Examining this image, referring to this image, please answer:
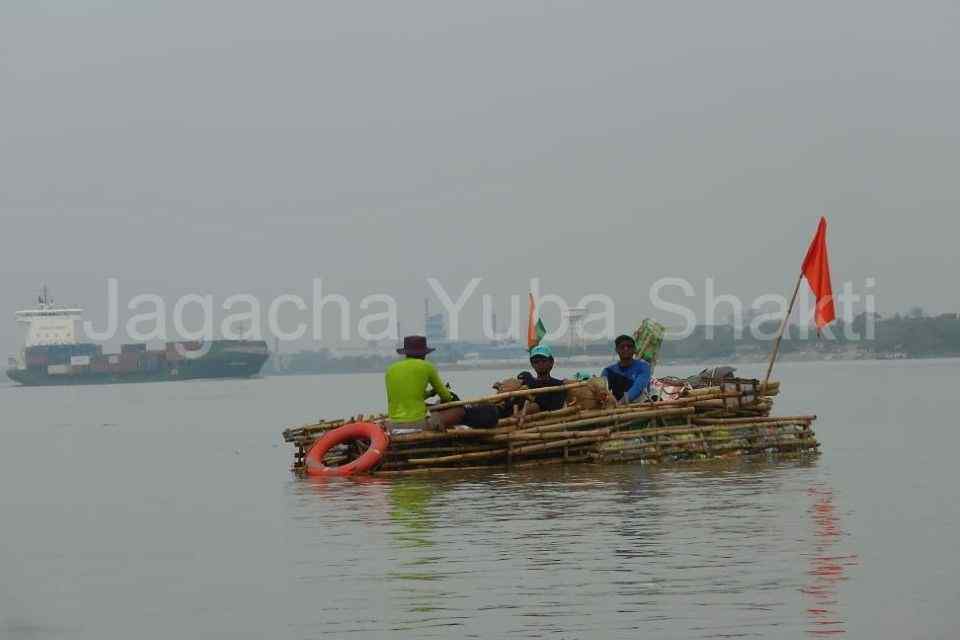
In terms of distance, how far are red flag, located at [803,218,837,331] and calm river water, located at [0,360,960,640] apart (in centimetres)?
224

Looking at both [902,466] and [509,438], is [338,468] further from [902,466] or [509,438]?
[902,466]

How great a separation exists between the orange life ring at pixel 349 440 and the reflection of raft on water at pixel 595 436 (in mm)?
185

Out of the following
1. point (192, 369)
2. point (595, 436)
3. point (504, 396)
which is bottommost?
point (595, 436)

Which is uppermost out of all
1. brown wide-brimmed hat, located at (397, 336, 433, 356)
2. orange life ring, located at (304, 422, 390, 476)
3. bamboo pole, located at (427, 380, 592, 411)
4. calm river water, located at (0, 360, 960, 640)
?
brown wide-brimmed hat, located at (397, 336, 433, 356)

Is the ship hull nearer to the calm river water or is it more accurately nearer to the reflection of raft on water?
→ the calm river water

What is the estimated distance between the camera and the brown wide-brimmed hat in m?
19.9

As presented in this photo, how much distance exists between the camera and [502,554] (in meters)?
13.1

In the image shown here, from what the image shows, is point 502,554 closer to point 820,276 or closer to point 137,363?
point 820,276

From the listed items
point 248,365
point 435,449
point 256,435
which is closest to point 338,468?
point 435,449

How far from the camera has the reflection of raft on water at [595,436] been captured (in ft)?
66.6

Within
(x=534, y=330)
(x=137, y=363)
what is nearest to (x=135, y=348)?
(x=137, y=363)

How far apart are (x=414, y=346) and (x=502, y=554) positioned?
7.22 metres

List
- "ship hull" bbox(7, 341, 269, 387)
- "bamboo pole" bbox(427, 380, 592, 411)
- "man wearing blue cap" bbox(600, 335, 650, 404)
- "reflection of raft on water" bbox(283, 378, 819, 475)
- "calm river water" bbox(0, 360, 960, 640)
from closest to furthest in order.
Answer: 1. "calm river water" bbox(0, 360, 960, 640)
2. "bamboo pole" bbox(427, 380, 592, 411)
3. "reflection of raft on water" bbox(283, 378, 819, 475)
4. "man wearing blue cap" bbox(600, 335, 650, 404)
5. "ship hull" bbox(7, 341, 269, 387)

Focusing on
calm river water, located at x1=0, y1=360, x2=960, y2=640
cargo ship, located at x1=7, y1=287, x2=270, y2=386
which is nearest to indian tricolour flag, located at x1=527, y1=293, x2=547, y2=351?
calm river water, located at x1=0, y1=360, x2=960, y2=640
